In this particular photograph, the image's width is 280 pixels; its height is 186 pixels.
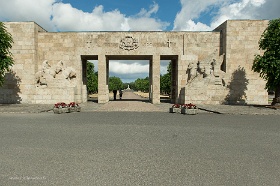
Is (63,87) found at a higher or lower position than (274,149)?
higher

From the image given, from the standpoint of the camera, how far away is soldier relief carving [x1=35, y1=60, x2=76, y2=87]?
1897 cm

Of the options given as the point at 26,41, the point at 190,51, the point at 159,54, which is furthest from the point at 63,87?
the point at 190,51

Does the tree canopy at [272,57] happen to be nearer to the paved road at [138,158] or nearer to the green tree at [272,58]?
the green tree at [272,58]

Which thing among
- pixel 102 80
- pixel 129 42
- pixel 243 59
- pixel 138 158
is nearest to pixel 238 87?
pixel 243 59

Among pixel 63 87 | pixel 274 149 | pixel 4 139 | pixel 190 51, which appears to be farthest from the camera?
pixel 190 51

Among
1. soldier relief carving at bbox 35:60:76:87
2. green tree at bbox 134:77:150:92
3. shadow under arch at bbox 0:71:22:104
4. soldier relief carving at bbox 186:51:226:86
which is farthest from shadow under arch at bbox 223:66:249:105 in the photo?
green tree at bbox 134:77:150:92

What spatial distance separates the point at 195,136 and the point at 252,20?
18.1 metres

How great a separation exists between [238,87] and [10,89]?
879 inches

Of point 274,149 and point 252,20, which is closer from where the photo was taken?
point 274,149

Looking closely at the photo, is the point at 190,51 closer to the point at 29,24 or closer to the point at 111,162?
the point at 29,24

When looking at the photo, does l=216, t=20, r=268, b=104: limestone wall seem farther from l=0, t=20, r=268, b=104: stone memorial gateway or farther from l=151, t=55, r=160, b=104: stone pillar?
l=151, t=55, r=160, b=104: stone pillar

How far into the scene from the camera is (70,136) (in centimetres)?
643

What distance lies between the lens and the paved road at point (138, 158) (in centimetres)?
349

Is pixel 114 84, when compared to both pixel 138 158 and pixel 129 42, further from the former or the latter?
pixel 138 158
